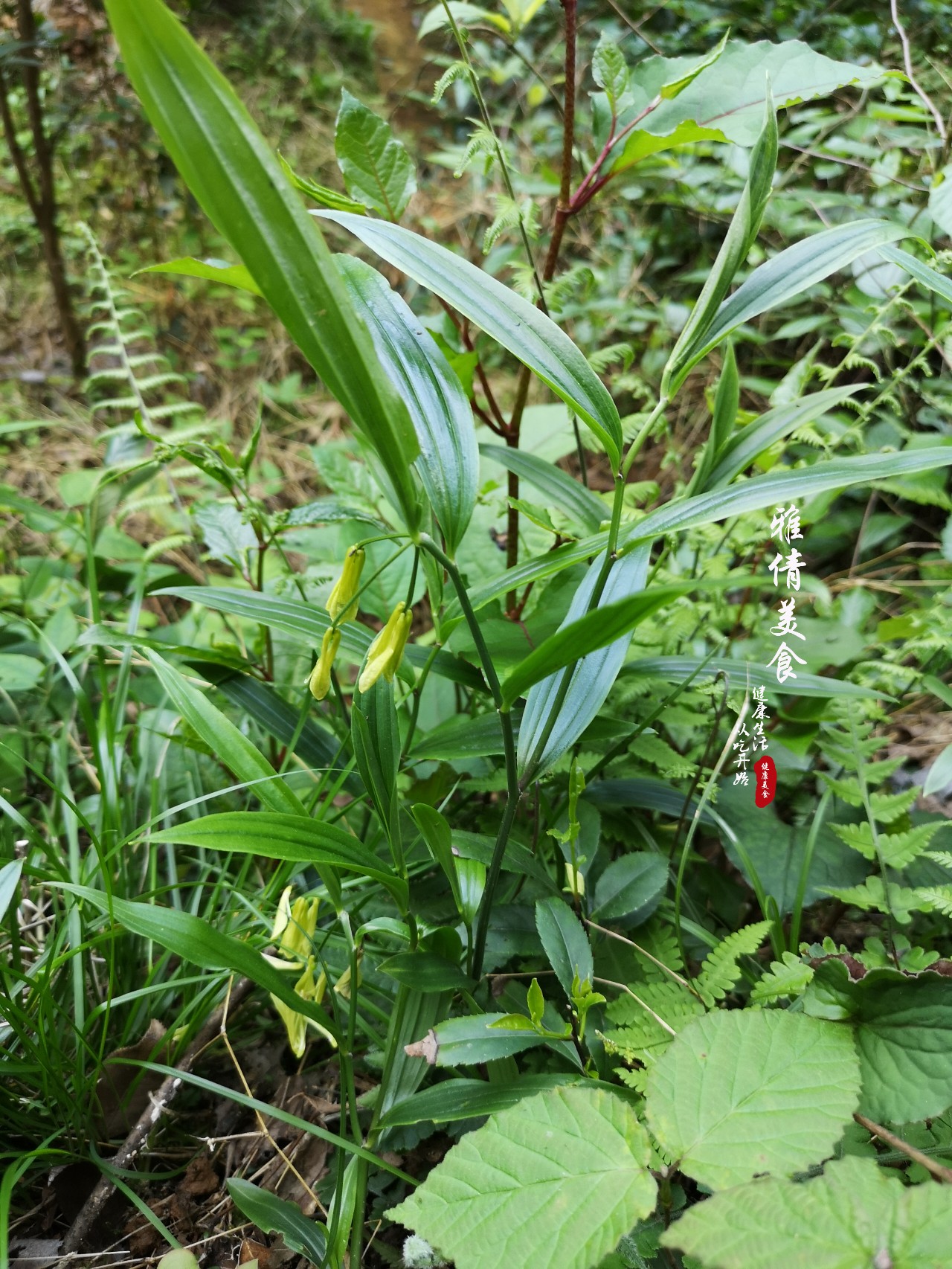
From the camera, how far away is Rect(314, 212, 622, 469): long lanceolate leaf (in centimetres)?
58

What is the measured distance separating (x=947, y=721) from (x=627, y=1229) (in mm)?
1149

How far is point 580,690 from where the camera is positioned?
0.69m

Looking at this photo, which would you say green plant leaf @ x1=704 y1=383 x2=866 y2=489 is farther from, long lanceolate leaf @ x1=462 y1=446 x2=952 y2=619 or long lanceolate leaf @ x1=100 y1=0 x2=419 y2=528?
long lanceolate leaf @ x1=100 y1=0 x2=419 y2=528

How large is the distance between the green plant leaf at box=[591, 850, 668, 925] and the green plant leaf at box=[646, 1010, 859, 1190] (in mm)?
188

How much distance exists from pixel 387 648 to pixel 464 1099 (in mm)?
397

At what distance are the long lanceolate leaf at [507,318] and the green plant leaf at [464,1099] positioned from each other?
1.70ft

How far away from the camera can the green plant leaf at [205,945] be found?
0.62 m

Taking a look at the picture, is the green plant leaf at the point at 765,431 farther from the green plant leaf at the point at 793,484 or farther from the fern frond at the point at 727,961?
the fern frond at the point at 727,961

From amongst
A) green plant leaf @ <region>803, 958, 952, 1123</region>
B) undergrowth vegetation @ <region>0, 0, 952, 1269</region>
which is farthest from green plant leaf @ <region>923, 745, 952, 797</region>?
green plant leaf @ <region>803, 958, 952, 1123</region>

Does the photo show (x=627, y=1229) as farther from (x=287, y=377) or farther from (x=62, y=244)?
(x=62, y=244)

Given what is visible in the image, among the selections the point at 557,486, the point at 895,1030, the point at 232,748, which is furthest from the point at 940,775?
the point at 232,748

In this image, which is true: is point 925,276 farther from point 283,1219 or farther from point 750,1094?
point 283,1219

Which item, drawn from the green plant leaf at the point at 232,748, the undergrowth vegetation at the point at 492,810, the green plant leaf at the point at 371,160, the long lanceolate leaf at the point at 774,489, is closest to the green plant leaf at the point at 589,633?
the undergrowth vegetation at the point at 492,810

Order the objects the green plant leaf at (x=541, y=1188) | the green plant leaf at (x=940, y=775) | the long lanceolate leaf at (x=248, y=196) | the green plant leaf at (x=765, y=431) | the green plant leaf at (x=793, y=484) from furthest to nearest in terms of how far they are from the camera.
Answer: the green plant leaf at (x=940, y=775)
the green plant leaf at (x=765, y=431)
the green plant leaf at (x=793, y=484)
the green plant leaf at (x=541, y=1188)
the long lanceolate leaf at (x=248, y=196)
